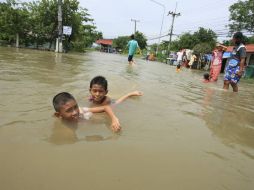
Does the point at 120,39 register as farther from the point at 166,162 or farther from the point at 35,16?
the point at 166,162

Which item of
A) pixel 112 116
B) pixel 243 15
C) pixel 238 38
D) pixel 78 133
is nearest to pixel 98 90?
pixel 112 116

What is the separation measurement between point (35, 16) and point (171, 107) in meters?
23.6

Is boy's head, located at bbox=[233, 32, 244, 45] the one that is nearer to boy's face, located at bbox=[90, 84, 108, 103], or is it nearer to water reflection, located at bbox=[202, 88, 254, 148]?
water reflection, located at bbox=[202, 88, 254, 148]

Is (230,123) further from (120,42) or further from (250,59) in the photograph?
(120,42)

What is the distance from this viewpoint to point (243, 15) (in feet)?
112

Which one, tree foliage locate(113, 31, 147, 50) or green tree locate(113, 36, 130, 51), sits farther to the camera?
green tree locate(113, 36, 130, 51)

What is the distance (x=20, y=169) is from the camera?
87.9 inches

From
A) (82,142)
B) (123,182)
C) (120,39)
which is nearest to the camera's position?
(123,182)

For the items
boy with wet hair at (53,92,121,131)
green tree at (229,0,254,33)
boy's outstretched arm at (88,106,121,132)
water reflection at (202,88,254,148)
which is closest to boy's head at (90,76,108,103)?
boy's outstretched arm at (88,106,121,132)

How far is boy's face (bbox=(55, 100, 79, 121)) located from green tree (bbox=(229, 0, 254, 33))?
3361 centimetres

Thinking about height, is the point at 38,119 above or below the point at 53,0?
below

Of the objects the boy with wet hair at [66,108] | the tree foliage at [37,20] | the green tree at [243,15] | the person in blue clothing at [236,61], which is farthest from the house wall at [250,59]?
the boy with wet hair at [66,108]

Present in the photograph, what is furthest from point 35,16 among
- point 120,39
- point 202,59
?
point 120,39

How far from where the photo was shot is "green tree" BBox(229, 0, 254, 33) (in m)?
33.5
